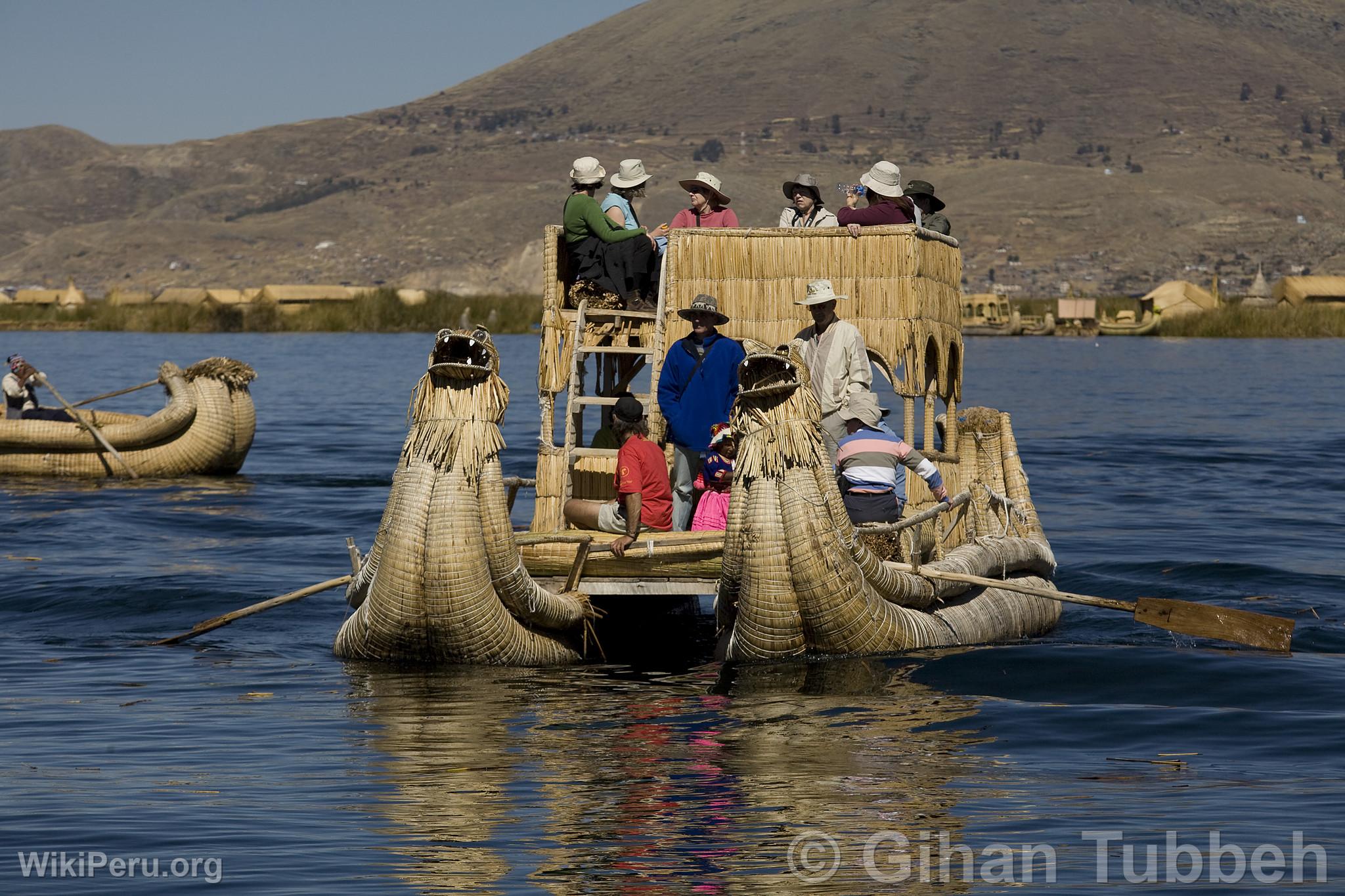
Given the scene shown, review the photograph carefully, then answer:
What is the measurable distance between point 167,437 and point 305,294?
193 feet

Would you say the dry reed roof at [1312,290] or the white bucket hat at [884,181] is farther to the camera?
the dry reed roof at [1312,290]

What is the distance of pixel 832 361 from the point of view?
1162 cm

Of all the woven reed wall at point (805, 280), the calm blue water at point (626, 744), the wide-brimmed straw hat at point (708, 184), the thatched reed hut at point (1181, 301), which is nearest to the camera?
the calm blue water at point (626, 744)

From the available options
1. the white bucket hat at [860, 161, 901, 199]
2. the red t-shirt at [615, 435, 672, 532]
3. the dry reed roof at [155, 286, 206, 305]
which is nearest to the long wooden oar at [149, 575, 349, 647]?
the red t-shirt at [615, 435, 672, 532]

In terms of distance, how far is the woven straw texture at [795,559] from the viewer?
1002 cm

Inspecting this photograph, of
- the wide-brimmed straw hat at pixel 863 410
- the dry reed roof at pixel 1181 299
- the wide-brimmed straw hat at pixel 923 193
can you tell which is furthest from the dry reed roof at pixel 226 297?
the wide-brimmed straw hat at pixel 863 410

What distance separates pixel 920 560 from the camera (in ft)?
42.5

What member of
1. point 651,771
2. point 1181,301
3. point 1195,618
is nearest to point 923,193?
point 1195,618

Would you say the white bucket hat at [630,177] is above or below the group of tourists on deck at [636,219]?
above

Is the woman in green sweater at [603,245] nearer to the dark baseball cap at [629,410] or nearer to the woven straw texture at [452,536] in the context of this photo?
the dark baseball cap at [629,410]

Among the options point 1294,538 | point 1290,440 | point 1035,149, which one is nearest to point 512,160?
point 1035,149

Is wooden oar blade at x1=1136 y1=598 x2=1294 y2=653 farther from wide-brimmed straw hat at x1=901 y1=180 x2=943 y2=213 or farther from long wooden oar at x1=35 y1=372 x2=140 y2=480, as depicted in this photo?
long wooden oar at x1=35 y1=372 x2=140 y2=480

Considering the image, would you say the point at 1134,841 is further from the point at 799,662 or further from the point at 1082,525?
the point at 1082,525

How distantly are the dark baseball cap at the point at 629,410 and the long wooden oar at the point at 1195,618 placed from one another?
1853 millimetres
